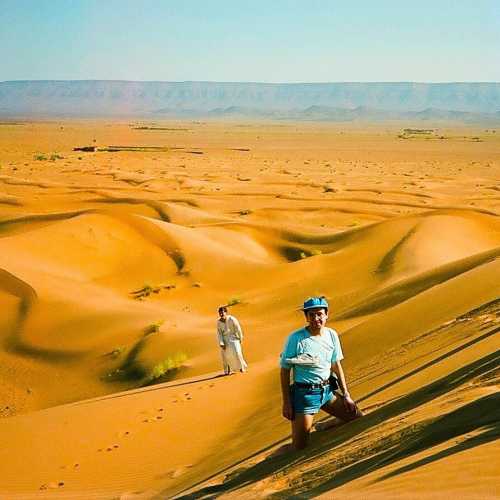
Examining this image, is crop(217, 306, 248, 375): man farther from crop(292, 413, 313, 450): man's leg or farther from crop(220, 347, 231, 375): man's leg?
crop(292, 413, 313, 450): man's leg

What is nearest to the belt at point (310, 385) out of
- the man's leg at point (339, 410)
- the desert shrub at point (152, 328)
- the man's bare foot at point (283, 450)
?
the man's leg at point (339, 410)

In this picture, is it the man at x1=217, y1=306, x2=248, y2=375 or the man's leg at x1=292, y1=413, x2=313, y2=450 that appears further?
the man at x1=217, y1=306, x2=248, y2=375

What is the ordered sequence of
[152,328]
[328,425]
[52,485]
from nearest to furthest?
1. [328,425]
2. [52,485]
3. [152,328]

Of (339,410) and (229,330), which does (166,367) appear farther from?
(339,410)

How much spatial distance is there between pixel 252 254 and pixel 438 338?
48.5ft

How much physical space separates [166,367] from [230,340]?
2.57m

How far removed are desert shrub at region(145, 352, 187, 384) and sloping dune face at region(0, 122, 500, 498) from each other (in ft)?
0.12

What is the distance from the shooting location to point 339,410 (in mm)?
5789

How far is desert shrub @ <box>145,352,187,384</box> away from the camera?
12500mm

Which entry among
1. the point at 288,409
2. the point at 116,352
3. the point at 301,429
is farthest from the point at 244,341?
the point at 288,409

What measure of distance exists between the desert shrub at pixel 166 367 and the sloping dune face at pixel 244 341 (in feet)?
0.12

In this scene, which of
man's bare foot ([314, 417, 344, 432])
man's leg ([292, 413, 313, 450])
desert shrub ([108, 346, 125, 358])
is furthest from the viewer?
desert shrub ([108, 346, 125, 358])

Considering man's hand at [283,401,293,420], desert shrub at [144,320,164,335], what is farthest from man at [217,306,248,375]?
man's hand at [283,401,293,420]

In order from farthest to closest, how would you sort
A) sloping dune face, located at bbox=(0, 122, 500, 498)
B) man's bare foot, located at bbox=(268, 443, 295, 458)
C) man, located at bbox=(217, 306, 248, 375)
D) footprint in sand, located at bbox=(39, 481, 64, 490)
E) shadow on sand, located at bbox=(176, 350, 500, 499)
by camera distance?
1. man, located at bbox=(217, 306, 248, 375)
2. footprint in sand, located at bbox=(39, 481, 64, 490)
3. man's bare foot, located at bbox=(268, 443, 295, 458)
4. sloping dune face, located at bbox=(0, 122, 500, 498)
5. shadow on sand, located at bbox=(176, 350, 500, 499)
